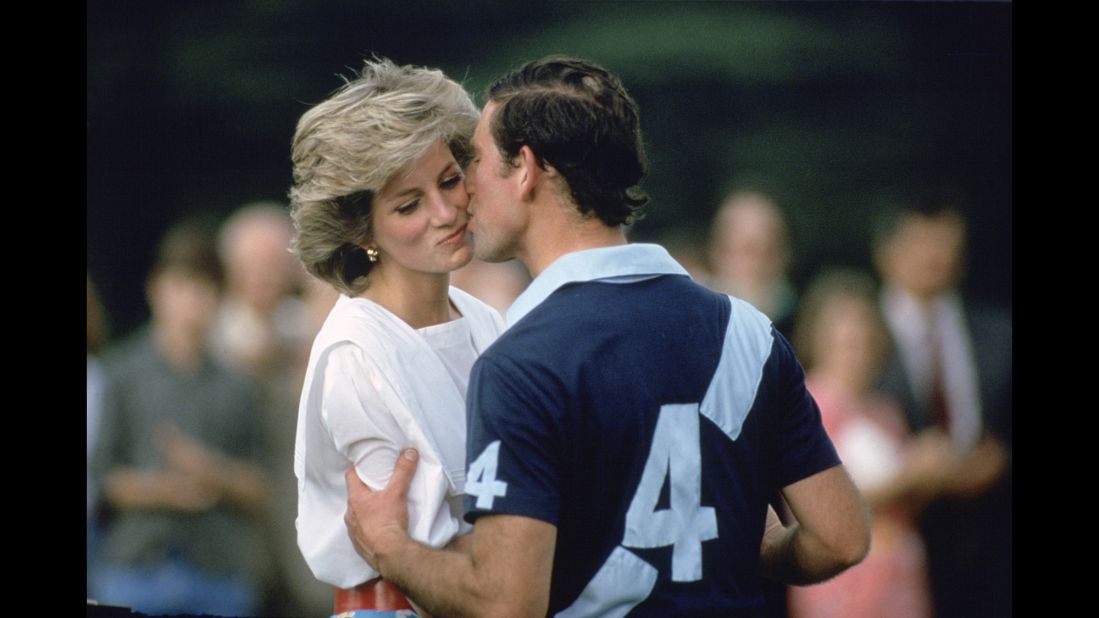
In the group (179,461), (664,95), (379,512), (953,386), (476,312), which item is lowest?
(179,461)

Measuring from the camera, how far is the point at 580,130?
2.00 metres

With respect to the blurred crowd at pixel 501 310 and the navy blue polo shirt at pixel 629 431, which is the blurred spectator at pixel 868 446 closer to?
the blurred crowd at pixel 501 310

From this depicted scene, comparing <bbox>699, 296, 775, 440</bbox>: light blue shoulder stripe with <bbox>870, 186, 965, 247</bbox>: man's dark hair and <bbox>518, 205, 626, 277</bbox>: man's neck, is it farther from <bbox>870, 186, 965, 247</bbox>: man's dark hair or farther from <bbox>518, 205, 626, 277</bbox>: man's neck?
<bbox>870, 186, 965, 247</bbox>: man's dark hair

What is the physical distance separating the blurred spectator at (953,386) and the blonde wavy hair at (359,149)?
1776mm

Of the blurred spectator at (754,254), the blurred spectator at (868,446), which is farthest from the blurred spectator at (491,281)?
the blurred spectator at (868,446)

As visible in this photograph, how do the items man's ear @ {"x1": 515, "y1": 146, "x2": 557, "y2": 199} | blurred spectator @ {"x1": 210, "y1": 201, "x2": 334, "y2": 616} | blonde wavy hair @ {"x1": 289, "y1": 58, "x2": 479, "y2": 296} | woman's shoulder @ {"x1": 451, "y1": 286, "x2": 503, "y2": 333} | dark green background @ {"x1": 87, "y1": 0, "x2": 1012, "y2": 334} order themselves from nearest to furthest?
man's ear @ {"x1": 515, "y1": 146, "x2": 557, "y2": 199} < blonde wavy hair @ {"x1": 289, "y1": 58, "x2": 479, "y2": 296} < woman's shoulder @ {"x1": 451, "y1": 286, "x2": 503, "y2": 333} < dark green background @ {"x1": 87, "y1": 0, "x2": 1012, "y2": 334} < blurred spectator @ {"x1": 210, "y1": 201, "x2": 334, "y2": 616}

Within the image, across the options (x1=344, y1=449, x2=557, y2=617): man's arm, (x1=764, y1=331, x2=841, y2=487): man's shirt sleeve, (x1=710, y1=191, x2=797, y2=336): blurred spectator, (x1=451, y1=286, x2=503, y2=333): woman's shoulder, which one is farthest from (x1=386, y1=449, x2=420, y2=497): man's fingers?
(x1=710, y1=191, x2=797, y2=336): blurred spectator

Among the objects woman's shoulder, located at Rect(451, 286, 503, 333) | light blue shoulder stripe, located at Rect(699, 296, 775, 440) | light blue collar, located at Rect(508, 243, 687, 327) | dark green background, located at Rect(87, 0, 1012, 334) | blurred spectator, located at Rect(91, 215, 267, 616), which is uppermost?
dark green background, located at Rect(87, 0, 1012, 334)

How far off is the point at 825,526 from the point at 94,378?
2.37 meters

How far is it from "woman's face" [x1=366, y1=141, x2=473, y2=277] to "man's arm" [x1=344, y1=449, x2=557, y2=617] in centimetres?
37

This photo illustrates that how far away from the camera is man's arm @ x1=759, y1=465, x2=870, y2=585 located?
2.07 m

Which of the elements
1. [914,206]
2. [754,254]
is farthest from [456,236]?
[914,206]

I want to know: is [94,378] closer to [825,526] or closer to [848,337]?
[848,337]

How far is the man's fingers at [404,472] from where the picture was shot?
6.84 feet
